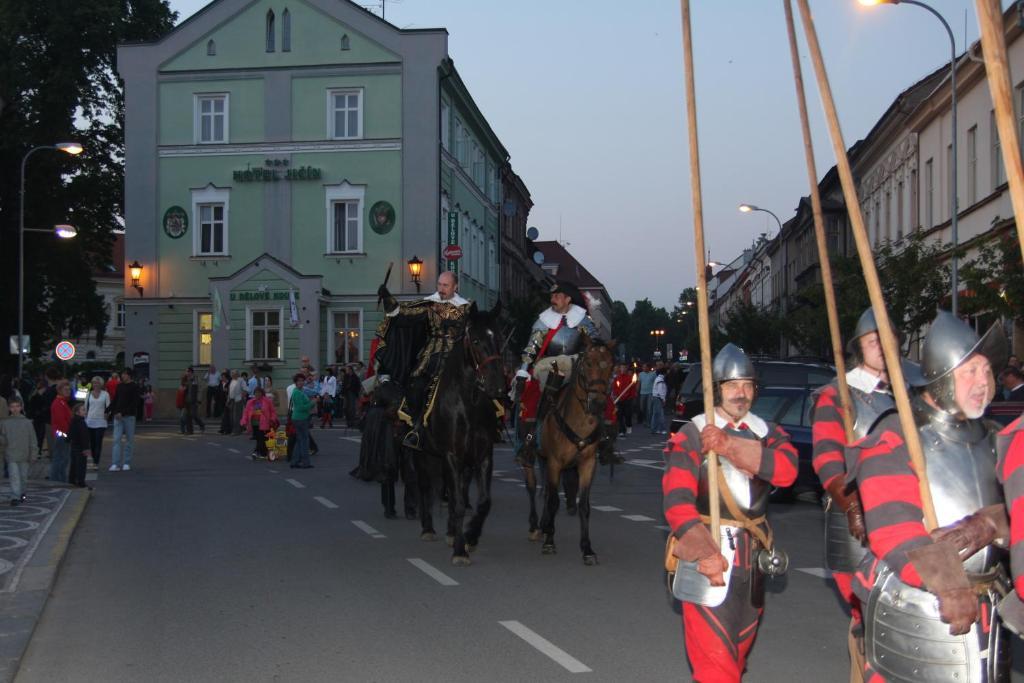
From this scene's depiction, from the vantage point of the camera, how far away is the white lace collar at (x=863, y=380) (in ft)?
20.2

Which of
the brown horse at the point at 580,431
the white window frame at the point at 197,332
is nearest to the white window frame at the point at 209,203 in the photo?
the white window frame at the point at 197,332

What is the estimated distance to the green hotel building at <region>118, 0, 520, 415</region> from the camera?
4481cm

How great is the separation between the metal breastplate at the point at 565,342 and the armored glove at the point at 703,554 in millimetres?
7353

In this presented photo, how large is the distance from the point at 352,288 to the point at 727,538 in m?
40.8

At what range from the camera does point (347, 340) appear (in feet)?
148

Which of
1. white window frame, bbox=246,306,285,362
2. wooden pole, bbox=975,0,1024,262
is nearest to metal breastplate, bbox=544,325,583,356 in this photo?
wooden pole, bbox=975,0,1024,262

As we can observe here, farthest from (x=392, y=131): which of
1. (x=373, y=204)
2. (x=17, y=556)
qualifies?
(x=17, y=556)

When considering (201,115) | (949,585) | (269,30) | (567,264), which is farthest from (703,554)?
(567,264)

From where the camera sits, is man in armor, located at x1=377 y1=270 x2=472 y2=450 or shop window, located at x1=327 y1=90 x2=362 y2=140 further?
shop window, located at x1=327 y1=90 x2=362 y2=140

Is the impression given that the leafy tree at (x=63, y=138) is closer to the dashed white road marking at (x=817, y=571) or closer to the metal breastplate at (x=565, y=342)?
the metal breastplate at (x=565, y=342)

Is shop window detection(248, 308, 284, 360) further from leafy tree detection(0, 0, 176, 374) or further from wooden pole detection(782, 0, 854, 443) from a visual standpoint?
wooden pole detection(782, 0, 854, 443)

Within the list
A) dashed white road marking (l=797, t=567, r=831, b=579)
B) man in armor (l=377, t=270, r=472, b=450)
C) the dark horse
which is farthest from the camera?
man in armor (l=377, t=270, r=472, b=450)

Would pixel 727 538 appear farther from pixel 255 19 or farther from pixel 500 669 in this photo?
pixel 255 19

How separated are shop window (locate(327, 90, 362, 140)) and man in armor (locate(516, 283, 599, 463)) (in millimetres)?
33973
